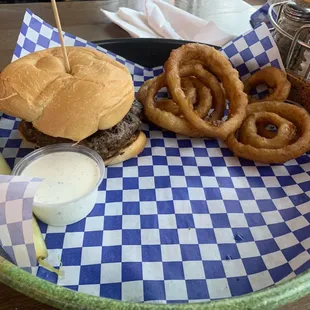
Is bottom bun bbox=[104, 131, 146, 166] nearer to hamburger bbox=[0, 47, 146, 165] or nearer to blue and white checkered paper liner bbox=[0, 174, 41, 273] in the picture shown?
hamburger bbox=[0, 47, 146, 165]

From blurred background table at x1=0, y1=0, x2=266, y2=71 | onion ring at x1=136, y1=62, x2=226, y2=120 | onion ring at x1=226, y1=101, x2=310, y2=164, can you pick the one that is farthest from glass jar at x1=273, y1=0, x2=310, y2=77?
blurred background table at x1=0, y1=0, x2=266, y2=71

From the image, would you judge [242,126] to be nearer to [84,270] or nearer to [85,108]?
[85,108]

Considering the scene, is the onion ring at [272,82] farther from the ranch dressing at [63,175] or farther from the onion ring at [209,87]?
the ranch dressing at [63,175]

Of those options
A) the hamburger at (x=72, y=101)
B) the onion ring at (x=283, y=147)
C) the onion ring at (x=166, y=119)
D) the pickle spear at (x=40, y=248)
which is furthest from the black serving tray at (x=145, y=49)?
the pickle spear at (x=40, y=248)

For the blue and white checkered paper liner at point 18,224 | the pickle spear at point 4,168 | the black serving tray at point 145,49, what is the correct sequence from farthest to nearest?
the black serving tray at point 145,49 → the pickle spear at point 4,168 → the blue and white checkered paper liner at point 18,224

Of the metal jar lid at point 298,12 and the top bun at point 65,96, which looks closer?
the top bun at point 65,96

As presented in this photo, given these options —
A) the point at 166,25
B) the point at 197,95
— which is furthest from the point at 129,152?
the point at 166,25

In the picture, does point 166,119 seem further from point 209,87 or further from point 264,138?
point 264,138

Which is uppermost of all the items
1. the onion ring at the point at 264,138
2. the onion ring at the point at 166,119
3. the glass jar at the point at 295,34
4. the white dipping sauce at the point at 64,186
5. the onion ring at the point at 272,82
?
the glass jar at the point at 295,34
